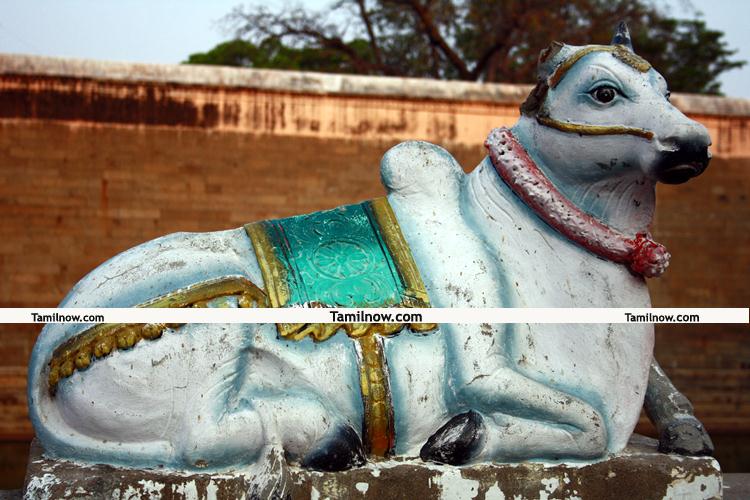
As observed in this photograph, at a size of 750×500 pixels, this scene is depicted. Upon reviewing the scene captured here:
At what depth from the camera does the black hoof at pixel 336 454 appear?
2.23m

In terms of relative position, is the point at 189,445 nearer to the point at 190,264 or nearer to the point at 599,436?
the point at 190,264

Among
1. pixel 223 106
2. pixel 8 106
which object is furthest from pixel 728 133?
pixel 8 106

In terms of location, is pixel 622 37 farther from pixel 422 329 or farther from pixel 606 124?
pixel 422 329

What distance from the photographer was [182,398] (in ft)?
7.36

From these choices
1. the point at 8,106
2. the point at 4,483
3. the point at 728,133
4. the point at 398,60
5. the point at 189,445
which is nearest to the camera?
the point at 189,445

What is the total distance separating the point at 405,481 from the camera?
2268mm

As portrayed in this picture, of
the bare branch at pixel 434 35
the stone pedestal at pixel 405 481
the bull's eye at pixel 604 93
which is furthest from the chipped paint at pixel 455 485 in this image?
the bare branch at pixel 434 35

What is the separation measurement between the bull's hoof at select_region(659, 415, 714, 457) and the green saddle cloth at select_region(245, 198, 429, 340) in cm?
86

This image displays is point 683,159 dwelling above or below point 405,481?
above

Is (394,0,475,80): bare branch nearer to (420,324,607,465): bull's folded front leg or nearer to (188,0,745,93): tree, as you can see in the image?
(188,0,745,93): tree

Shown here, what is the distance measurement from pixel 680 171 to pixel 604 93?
32 cm

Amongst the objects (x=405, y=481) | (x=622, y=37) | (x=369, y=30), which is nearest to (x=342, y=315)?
(x=405, y=481)

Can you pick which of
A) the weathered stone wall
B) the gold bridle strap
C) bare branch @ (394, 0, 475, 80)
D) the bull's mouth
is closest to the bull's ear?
the gold bridle strap

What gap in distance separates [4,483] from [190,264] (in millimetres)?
5044
